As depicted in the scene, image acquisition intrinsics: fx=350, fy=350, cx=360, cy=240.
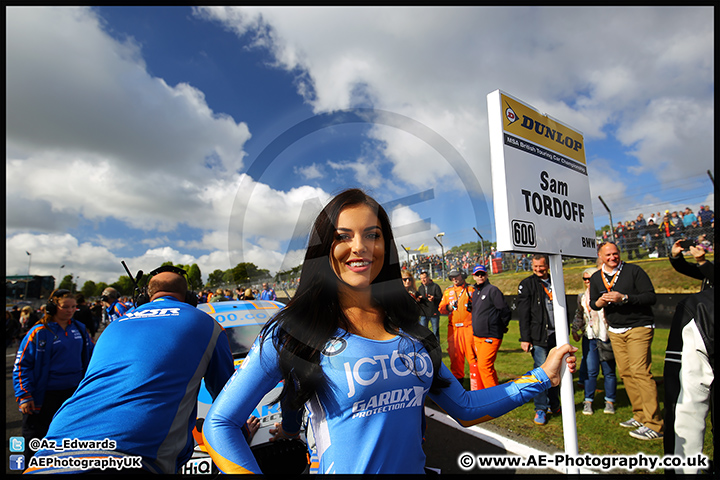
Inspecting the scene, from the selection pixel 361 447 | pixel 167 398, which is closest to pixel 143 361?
pixel 167 398

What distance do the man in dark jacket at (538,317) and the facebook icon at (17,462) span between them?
661cm

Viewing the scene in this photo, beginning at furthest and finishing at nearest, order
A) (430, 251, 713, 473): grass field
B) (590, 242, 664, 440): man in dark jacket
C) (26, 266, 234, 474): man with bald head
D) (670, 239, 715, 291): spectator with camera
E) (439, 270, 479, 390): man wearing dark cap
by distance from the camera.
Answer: (439, 270, 479, 390): man wearing dark cap < (590, 242, 664, 440): man in dark jacket < (430, 251, 713, 473): grass field < (670, 239, 715, 291): spectator with camera < (26, 266, 234, 474): man with bald head

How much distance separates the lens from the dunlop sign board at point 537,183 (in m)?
2.41

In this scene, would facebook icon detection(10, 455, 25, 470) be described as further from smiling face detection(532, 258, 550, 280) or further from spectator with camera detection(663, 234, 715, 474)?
smiling face detection(532, 258, 550, 280)

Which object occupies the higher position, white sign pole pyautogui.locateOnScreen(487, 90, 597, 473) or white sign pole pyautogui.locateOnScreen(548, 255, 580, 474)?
white sign pole pyautogui.locateOnScreen(487, 90, 597, 473)

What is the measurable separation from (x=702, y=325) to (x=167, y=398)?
→ 124 inches

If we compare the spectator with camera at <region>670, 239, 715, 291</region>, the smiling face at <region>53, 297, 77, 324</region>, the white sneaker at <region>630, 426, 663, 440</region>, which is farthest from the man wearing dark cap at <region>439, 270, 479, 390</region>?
the smiling face at <region>53, 297, 77, 324</region>

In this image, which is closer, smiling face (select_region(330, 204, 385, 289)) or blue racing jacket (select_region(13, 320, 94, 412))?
smiling face (select_region(330, 204, 385, 289))

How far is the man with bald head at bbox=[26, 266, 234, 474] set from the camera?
6.25 feet

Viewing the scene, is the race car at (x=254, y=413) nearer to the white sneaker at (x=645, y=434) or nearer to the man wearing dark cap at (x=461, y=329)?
the man wearing dark cap at (x=461, y=329)

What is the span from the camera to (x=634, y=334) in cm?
446

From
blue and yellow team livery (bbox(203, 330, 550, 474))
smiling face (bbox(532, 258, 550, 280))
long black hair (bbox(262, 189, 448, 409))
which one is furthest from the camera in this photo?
smiling face (bbox(532, 258, 550, 280))

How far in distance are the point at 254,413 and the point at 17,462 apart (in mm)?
3503

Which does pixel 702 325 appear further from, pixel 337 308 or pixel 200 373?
pixel 200 373
